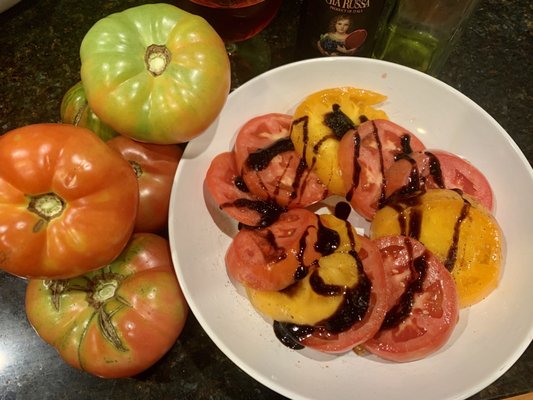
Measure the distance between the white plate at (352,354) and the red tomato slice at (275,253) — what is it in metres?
0.08

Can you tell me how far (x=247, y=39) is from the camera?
1.19 m

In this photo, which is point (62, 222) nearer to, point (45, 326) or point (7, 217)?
point (7, 217)

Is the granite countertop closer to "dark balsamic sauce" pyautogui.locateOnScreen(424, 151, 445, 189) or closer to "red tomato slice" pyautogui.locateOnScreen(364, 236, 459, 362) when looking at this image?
"red tomato slice" pyautogui.locateOnScreen(364, 236, 459, 362)

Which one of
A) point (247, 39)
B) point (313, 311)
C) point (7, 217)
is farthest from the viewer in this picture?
point (247, 39)

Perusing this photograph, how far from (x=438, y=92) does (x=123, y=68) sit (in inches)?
22.9

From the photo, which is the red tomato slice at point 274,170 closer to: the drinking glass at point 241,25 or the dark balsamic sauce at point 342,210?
the dark balsamic sauce at point 342,210

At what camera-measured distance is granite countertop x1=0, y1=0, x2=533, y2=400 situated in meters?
0.89

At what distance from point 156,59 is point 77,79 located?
18.0 inches

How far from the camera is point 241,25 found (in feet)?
3.54

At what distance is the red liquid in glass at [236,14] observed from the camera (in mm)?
A: 996

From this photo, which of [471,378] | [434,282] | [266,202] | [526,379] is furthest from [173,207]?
[526,379]

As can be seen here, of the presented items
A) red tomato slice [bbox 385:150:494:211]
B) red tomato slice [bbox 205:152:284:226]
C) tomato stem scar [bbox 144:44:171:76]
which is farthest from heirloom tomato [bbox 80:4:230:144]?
red tomato slice [bbox 385:150:494:211]

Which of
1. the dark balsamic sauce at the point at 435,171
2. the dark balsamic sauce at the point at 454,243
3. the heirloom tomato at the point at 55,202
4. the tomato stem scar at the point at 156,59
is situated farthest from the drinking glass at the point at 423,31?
the heirloom tomato at the point at 55,202

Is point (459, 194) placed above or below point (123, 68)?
below
